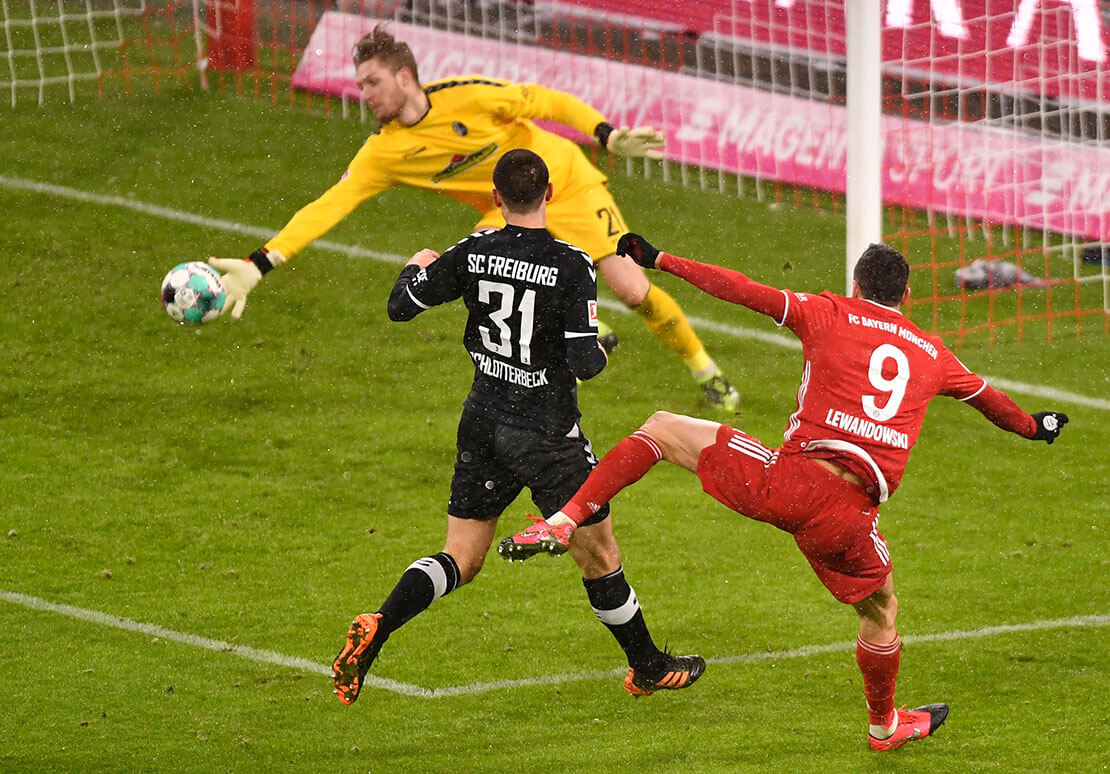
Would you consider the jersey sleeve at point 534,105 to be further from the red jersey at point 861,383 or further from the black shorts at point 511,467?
the red jersey at point 861,383

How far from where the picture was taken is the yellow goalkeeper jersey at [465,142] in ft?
25.5

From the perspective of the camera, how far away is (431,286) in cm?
586

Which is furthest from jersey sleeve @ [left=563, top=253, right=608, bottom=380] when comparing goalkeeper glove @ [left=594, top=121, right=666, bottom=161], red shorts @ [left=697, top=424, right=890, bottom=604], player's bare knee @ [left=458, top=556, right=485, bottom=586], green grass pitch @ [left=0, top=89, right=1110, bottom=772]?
goalkeeper glove @ [left=594, top=121, right=666, bottom=161]

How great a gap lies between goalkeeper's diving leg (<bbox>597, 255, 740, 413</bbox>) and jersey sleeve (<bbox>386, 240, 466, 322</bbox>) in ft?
7.47

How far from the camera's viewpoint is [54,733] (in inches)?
233

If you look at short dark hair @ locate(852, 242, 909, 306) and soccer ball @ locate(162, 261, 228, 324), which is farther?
soccer ball @ locate(162, 261, 228, 324)

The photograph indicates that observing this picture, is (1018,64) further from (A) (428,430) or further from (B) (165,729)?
(B) (165,729)

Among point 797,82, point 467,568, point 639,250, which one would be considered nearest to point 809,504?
point 639,250

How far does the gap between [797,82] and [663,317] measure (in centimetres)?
518

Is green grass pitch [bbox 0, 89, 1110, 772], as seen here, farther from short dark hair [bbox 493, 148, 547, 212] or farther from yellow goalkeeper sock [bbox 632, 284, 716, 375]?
short dark hair [bbox 493, 148, 547, 212]

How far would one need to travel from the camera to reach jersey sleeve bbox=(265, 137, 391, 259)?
7.34m

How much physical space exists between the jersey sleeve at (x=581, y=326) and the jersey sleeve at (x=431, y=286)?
0.44 m

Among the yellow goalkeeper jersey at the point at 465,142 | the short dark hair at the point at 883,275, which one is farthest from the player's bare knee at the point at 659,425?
the yellow goalkeeper jersey at the point at 465,142

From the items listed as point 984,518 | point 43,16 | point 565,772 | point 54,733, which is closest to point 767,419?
point 984,518
